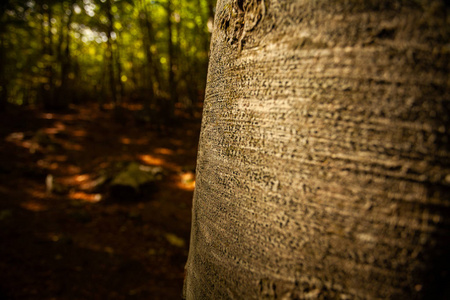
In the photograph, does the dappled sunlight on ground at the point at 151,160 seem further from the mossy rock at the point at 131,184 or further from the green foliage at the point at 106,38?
the green foliage at the point at 106,38

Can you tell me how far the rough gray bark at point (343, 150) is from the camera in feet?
1.24

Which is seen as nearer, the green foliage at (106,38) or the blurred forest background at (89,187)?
the blurred forest background at (89,187)

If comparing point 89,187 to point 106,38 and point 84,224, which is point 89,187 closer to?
point 84,224

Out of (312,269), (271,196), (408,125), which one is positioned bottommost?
(312,269)

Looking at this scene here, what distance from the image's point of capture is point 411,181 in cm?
39

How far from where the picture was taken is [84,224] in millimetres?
4801

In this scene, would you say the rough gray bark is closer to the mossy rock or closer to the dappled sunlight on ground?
the mossy rock

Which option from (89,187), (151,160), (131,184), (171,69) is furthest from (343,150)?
(171,69)

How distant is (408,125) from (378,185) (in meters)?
0.12

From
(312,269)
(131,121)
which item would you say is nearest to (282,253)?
(312,269)

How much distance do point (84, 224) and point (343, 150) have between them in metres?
5.73

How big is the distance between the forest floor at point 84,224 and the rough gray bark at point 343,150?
147 inches

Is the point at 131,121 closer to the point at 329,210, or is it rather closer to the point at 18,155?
the point at 18,155

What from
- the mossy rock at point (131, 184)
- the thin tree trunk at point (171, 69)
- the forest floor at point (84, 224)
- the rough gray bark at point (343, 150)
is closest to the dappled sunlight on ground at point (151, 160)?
the forest floor at point (84, 224)
